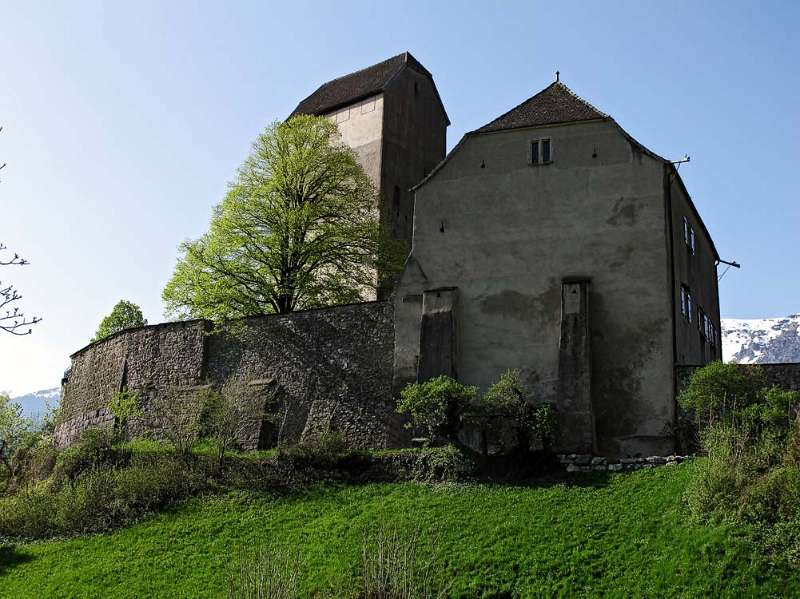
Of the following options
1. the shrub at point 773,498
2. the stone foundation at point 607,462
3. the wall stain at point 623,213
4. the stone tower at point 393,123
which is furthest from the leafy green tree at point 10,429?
the shrub at point 773,498

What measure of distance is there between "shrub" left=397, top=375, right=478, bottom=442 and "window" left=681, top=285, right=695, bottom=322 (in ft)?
25.2

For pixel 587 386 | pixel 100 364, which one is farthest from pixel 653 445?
pixel 100 364

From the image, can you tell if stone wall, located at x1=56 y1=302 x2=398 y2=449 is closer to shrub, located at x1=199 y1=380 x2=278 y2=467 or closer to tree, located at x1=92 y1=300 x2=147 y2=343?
shrub, located at x1=199 y1=380 x2=278 y2=467

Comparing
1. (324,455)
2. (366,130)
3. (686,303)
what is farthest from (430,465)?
(366,130)

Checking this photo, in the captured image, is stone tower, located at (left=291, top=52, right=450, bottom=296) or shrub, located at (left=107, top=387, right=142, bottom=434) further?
stone tower, located at (left=291, top=52, right=450, bottom=296)

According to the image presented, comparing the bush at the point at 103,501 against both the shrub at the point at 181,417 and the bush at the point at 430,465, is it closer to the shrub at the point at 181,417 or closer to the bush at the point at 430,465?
the shrub at the point at 181,417

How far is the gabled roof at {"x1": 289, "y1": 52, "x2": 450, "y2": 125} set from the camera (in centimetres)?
4772

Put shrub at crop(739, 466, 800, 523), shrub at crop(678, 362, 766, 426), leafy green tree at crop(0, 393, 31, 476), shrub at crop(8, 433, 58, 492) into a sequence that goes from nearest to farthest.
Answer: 1. shrub at crop(739, 466, 800, 523)
2. shrub at crop(678, 362, 766, 426)
3. shrub at crop(8, 433, 58, 492)
4. leafy green tree at crop(0, 393, 31, 476)

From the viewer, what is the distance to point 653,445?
2753 cm

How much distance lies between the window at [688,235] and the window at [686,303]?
1.83 metres

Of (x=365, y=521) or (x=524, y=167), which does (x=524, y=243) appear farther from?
(x=365, y=521)

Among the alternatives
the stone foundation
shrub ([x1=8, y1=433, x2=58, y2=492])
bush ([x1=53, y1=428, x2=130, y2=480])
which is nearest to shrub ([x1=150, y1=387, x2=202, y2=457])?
bush ([x1=53, y1=428, x2=130, y2=480])

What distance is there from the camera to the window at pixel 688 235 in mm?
32625

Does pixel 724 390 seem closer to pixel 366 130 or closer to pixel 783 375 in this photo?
pixel 783 375
